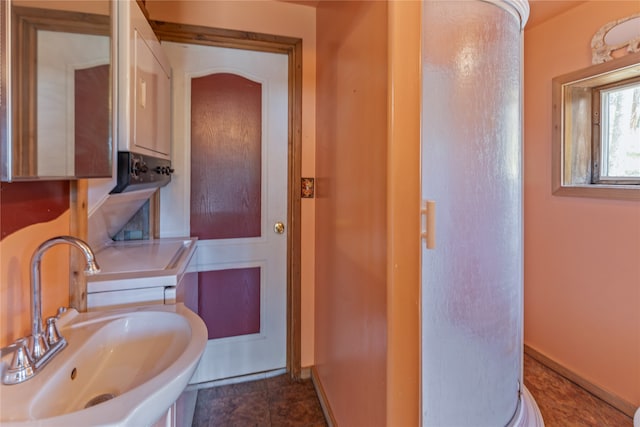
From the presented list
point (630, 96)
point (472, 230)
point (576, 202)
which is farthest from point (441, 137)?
point (630, 96)

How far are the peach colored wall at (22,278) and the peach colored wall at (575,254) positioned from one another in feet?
8.56

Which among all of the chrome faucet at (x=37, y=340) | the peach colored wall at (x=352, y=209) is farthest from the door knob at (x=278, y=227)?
the chrome faucet at (x=37, y=340)

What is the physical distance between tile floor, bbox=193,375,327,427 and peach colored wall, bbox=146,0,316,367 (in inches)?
8.0

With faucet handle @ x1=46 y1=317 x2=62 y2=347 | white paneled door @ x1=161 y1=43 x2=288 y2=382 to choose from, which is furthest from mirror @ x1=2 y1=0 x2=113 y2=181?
white paneled door @ x1=161 y1=43 x2=288 y2=382

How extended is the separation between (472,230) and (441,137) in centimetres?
37

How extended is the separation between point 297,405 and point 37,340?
1.46 m

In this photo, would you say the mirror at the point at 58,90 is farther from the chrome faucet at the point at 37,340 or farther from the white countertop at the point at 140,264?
the white countertop at the point at 140,264

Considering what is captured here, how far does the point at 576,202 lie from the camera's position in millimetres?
1957

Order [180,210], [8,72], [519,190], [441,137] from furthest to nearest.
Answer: [180,210] → [519,190] → [441,137] → [8,72]

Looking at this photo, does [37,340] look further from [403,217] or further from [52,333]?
[403,217]

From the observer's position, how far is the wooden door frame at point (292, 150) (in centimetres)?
193

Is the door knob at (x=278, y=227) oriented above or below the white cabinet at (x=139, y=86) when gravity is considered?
below

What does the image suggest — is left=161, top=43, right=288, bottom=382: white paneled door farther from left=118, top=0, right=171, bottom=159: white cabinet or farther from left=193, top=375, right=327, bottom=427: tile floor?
left=118, top=0, right=171, bottom=159: white cabinet

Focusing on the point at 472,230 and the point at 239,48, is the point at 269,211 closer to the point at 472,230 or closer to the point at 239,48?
the point at 239,48
